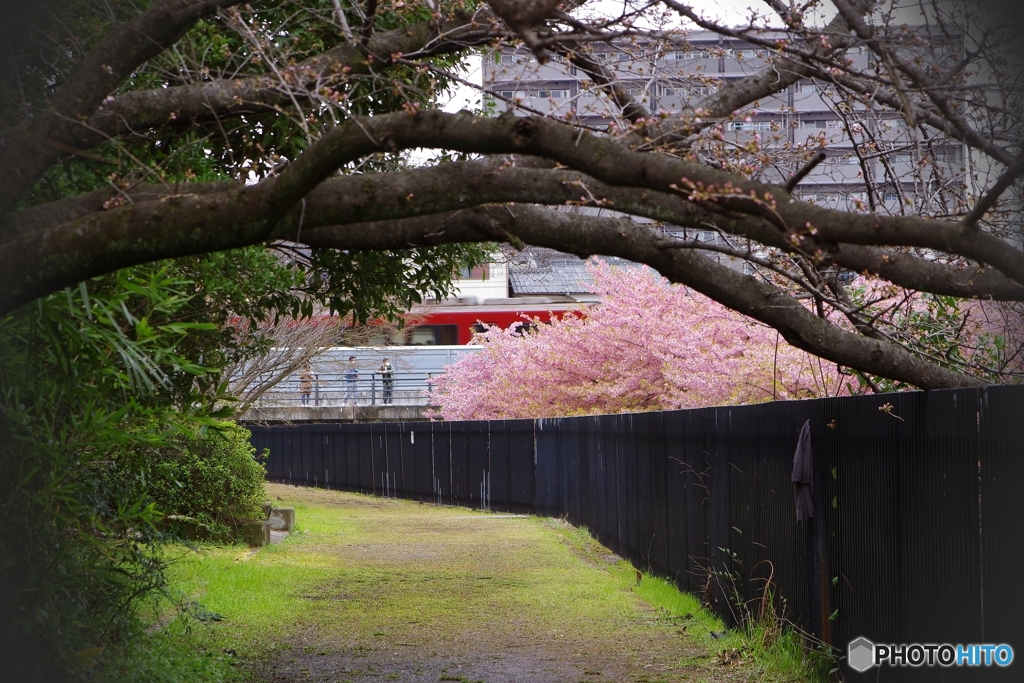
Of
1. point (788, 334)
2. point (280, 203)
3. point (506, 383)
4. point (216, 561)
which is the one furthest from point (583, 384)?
point (280, 203)

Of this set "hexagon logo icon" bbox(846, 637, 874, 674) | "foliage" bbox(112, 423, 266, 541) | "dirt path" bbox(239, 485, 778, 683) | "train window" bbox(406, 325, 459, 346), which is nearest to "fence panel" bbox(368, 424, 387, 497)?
"dirt path" bbox(239, 485, 778, 683)

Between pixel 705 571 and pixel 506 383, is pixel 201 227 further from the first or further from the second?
pixel 506 383

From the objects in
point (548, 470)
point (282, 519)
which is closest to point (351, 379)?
point (548, 470)

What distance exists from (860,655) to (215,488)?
31.4 feet

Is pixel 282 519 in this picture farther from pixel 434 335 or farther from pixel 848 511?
pixel 434 335

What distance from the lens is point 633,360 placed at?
23344mm

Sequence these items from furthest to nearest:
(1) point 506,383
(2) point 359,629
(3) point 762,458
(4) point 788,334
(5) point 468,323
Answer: (5) point 468,323 < (1) point 506,383 < (2) point 359,629 < (3) point 762,458 < (4) point 788,334

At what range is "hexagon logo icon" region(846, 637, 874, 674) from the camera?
616 cm

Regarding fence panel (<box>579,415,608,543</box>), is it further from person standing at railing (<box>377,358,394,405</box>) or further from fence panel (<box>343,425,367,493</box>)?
person standing at railing (<box>377,358,394,405</box>)

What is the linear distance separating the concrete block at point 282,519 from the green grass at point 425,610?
1.03 metres

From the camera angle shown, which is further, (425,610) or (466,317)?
(466,317)

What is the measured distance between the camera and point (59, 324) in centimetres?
573

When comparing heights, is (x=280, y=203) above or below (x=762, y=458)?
above

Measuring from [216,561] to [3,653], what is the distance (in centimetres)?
748
